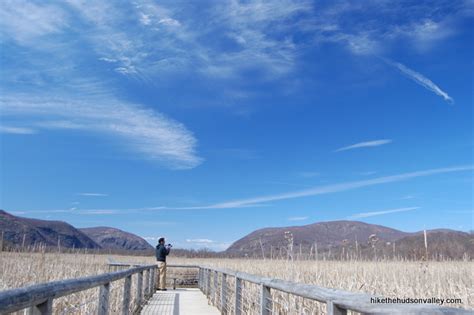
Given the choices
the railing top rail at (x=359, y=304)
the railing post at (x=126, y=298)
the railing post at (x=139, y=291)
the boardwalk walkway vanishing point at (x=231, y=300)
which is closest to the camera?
the railing top rail at (x=359, y=304)

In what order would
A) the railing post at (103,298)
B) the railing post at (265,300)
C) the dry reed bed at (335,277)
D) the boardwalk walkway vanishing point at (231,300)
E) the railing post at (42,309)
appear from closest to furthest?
the boardwalk walkway vanishing point at (231,300) → the railing post at (42,309) → the railing post at (265,300) → the railing post at (103,298) → the dry reed bed at (335,277)

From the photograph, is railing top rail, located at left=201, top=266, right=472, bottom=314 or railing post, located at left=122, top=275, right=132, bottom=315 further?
railing post, located at left=122, top=275, right=132, bottom=315

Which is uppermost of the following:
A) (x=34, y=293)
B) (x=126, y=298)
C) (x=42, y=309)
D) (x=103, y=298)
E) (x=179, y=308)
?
(x=34, y=293)

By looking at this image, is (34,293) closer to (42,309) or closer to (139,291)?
(42,309)

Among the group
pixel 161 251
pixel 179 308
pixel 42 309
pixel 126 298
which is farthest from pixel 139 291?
pixel 42 309

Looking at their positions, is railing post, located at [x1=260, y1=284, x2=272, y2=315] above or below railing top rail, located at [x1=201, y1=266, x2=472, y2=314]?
below

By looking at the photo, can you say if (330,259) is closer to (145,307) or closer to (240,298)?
(145,307)

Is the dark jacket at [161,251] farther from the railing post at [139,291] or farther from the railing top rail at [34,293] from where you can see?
the railing top rail at [34,293]

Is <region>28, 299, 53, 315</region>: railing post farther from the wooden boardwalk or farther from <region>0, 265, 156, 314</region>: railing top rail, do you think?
the wooden boardwalk

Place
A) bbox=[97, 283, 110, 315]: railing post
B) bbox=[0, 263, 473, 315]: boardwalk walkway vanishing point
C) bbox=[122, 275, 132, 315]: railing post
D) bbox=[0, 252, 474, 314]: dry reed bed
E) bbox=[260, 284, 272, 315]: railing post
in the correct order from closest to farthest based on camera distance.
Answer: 1. bbox=[0, 263, 473, 315]: boardwalk walkway vanishing point
2. bbox=[260, 284, 272, 315]: railing post
3. bbox=[97, 283, 110, 315]: railing post
4. bbox=[0, 252, 474, 314]: dry reed bed
5. bbox=[122, 275, 132, 315]: railing post

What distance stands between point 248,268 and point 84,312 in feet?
21.3

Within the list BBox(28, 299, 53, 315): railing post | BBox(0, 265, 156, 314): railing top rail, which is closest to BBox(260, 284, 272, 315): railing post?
BBox(0, 265, 156, 314): railing top rail

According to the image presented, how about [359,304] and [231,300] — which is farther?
[231,300]

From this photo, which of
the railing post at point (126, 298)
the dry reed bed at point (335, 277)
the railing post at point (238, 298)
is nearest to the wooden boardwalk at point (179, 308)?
the dry reed bed at point (335, 277)
